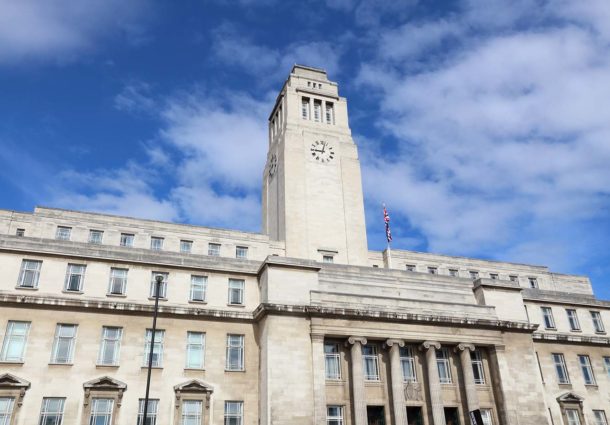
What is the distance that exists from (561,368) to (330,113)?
36.4m

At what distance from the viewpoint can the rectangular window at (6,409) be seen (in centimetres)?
3108

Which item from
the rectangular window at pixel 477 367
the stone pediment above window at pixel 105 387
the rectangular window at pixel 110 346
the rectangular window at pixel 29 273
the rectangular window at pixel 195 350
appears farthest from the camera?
the rectangular window at pixel 477 367

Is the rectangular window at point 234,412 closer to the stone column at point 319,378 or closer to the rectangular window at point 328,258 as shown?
the stone column at point 319,378

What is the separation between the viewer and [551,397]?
42781 millimetres

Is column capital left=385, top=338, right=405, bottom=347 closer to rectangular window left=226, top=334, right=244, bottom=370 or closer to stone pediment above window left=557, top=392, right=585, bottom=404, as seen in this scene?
rectangular window left=226, top=334, right=244, bottom=370

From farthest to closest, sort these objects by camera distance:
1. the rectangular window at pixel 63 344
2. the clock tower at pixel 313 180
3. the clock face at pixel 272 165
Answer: the clock face at pixel 272 165 → the clock tower at pixel 313 180 → the rectangular window at pixel 63 344

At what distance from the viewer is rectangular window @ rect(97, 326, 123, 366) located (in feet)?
113

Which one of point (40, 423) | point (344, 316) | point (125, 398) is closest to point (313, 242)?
point (344, 316)

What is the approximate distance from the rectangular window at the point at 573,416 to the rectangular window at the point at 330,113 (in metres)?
37.8

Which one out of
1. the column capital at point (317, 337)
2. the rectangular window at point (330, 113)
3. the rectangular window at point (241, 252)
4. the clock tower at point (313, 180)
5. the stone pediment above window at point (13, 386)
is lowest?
the stone pediment above window at point (13, 386)

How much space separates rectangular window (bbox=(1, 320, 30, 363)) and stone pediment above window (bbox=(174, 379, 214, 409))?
9537 millimetres

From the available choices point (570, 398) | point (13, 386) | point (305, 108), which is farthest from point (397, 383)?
point (305, 108)

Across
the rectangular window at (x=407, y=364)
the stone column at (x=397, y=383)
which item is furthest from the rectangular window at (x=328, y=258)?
the stone column at (x=397, y=383)

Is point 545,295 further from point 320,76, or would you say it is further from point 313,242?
point 320,76
